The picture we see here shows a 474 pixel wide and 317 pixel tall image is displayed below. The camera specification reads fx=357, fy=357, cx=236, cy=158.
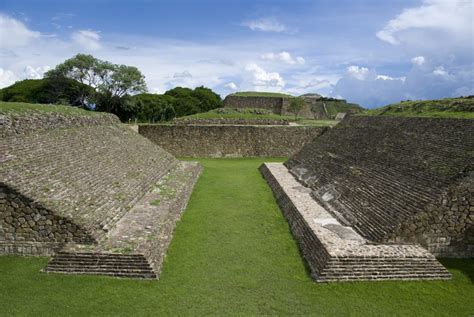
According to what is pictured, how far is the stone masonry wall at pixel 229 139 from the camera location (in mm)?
22531

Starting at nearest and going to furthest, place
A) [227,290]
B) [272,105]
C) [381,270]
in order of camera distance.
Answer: [227,290], [381,270], [272,105]

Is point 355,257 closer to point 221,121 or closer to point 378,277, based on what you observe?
point 378,277

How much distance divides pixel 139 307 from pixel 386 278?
14.1 feet

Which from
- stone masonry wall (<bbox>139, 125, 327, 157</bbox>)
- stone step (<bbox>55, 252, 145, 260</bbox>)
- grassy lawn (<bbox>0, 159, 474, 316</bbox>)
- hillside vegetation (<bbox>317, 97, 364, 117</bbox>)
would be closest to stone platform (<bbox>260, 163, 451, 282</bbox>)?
grassy lawn (<bbox>0, 159, 474, 316</bbox>)

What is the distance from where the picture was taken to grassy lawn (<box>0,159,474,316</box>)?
550 centimetres

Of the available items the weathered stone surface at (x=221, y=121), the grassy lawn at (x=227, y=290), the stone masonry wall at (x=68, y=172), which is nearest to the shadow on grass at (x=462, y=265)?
the grassy lawn at (x=227, y=290)

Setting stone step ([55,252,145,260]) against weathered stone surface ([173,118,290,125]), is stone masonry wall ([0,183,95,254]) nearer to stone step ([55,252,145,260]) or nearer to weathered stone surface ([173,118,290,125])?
stone step ([55,252,145,260])

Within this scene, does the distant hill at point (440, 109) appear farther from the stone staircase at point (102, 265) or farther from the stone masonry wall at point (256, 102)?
the stone masonry wall at point (256, 102)

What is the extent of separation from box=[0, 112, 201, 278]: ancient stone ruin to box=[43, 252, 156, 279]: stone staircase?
0.02m

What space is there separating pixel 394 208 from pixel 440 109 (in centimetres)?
691

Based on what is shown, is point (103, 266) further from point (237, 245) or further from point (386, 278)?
point (386, 278)

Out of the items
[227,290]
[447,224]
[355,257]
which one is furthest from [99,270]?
[447,224]

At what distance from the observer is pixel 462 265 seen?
707 cm

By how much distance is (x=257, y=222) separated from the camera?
31.4 ft
